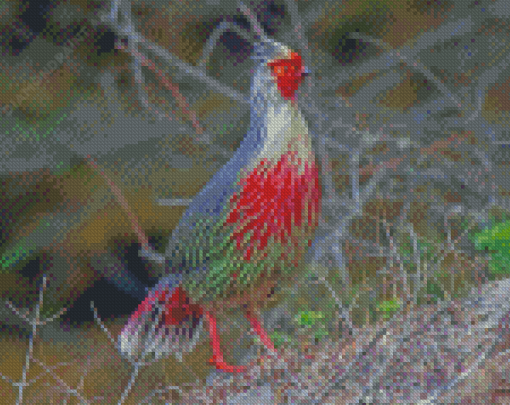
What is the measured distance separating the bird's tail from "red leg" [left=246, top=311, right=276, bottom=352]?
118 mm

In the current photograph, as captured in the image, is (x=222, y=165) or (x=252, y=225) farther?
(x=222, y=165)

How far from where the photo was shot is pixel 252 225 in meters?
1.49

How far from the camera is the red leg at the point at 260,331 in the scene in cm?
161

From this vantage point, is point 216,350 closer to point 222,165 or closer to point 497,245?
point 222,165

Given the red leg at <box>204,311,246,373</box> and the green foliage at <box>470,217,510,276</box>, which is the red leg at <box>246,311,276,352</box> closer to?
the red leg at <box>204,311,246,373</box>

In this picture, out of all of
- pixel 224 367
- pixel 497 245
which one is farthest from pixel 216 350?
pixel 497 245

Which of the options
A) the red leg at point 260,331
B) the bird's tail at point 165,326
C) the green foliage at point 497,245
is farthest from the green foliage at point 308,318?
the green foliage at point 497,245

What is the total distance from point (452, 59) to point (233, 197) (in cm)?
131

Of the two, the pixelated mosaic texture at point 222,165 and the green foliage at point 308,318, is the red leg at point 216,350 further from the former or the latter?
the green foliage at point 308,318

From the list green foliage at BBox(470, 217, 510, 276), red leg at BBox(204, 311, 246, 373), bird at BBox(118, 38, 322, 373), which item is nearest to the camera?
bird at BBox(118, 38, 322, 373)

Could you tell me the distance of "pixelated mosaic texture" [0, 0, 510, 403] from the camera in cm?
167

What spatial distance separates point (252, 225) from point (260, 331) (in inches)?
11.3

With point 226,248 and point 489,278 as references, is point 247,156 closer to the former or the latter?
point 226,248

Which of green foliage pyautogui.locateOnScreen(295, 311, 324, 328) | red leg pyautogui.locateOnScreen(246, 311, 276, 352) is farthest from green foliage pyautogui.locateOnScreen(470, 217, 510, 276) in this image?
red leg pyautogui.locateOnScreen(246, 311, 276, 352)
